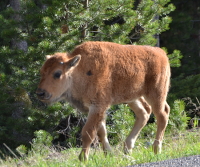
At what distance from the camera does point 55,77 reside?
8047 mm

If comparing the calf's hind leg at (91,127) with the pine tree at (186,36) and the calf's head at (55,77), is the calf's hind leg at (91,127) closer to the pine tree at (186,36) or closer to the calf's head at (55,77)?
the calf's head at (55,77)

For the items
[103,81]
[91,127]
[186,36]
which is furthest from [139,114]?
[186,36]

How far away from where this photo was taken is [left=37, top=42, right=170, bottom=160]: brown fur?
7961 mm

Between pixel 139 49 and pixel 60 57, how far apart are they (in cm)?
157

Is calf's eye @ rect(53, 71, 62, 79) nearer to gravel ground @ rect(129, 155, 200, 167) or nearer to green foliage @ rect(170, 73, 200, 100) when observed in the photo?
gravel ground @ rect(129, 155, 200, 167)

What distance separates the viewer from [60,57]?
8.20m

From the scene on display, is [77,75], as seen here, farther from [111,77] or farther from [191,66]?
[191,66]

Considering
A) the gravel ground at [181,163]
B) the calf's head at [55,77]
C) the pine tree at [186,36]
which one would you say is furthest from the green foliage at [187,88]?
the gravel ground at [181,163]

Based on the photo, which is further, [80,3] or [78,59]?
[80,3]

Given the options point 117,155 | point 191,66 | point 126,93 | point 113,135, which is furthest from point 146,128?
point 191,66

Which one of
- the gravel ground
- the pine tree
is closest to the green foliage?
Result: the pine tree

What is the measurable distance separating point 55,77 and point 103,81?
80 cm

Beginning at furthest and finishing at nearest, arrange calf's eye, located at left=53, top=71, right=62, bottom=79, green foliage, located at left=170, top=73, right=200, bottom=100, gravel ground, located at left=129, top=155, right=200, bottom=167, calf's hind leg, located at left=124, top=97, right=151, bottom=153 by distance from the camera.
A: green foliage, located at left=170, top=73, right=200, bottom=100
calf's hind leg, located at left=124, top=97, right=151, bottom=153
calf's eye, located at left=53, top=71, right=62, bottom=79
gravel ground, located at left=129, top=155, right=200, bottom=167

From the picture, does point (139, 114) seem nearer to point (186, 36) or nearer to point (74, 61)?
point (74, 61)
